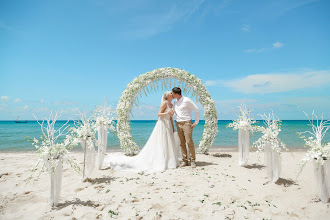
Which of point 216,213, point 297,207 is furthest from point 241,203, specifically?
point 297,207

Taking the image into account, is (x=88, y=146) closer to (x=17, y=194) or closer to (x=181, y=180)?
(x=17, y=194)

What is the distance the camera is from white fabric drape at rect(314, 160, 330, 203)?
3764 millimetres

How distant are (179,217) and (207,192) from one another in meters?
1.17

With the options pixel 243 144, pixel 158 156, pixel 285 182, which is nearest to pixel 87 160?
pixel 158 156

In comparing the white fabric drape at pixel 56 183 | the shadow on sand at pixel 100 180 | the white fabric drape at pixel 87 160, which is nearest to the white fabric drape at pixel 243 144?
the shadow on sand at pixel 100 180

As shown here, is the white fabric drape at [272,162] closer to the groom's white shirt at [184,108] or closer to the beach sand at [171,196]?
the beach sand at [171,196]

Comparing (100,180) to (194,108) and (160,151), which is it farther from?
(194,108)

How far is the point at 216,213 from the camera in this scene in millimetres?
3639

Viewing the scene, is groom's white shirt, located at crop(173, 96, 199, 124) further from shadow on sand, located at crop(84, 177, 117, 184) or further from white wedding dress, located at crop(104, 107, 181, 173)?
shadow on sand, located at crop(84, 177, 117, 184)

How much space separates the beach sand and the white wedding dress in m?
0.30

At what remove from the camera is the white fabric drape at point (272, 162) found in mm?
4875

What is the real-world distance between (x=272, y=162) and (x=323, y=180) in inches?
46.1

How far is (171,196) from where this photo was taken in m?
4.31

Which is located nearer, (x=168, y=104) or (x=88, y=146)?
(x=88, y=146)
